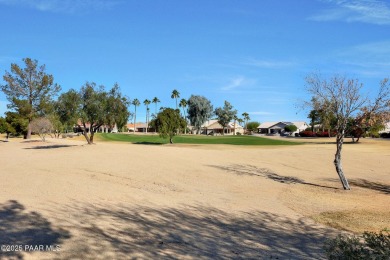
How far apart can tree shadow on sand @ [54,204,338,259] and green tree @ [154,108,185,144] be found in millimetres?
47449

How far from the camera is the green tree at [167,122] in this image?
58781mm

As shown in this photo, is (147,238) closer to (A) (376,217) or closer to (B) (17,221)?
(B) (17,221)

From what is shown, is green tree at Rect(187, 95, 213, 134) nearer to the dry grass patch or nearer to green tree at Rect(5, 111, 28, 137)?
green tree at Rect(5, 111, 28, 137)

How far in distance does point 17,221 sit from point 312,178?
1818 centimetres

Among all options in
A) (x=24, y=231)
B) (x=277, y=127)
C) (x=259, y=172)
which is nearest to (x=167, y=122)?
(x=259, y=172)

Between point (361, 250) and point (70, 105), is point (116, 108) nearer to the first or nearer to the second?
point (70, 105)

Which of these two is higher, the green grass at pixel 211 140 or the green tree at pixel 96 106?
the green tree at pixel 96 106

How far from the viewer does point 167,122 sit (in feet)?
194

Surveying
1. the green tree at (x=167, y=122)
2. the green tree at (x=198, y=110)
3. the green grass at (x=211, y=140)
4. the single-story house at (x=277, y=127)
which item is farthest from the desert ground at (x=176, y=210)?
the single-story house at (x=277, y=127)

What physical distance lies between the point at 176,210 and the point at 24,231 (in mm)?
5007

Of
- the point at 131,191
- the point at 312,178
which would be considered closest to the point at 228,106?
the point at 312,178

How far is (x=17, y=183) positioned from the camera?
46.8 ft

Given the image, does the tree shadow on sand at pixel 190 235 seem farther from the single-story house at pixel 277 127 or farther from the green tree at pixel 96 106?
the single-story house at pixel 277 127

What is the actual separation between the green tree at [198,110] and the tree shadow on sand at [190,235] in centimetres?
11544
